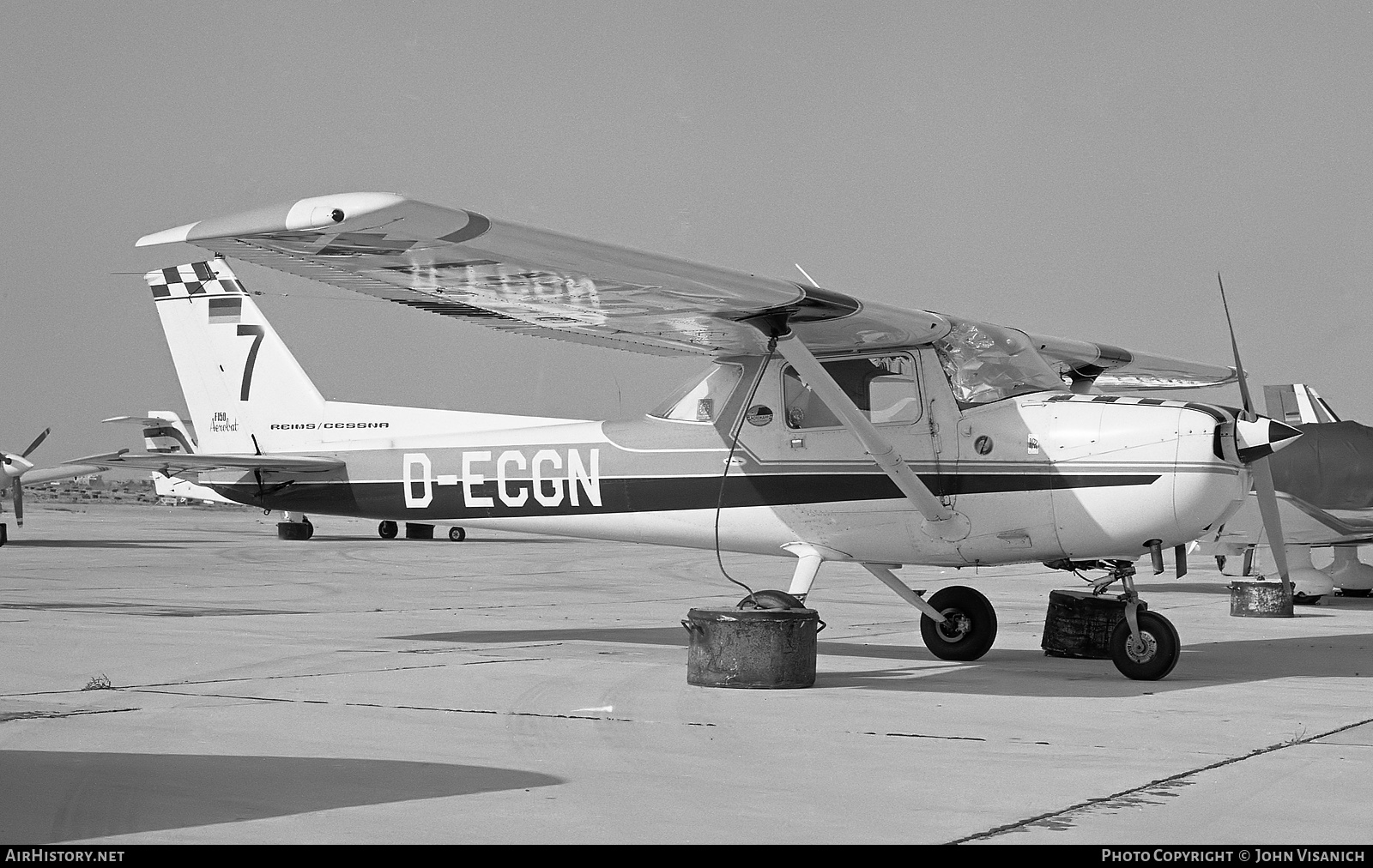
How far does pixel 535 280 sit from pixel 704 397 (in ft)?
9.25

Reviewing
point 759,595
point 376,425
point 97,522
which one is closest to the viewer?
point 759,595

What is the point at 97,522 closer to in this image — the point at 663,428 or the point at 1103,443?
the point at 663,428

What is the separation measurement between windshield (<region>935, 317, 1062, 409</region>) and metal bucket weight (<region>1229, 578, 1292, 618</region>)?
7.13 metres

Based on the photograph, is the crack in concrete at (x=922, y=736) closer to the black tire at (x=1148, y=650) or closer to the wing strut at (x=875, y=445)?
the wing strut at (x=875, y=445)

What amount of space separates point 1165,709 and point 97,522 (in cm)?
5001

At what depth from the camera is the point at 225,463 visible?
1352cm

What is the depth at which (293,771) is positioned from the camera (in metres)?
5.64

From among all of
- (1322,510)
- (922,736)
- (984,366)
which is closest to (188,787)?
(922,736)

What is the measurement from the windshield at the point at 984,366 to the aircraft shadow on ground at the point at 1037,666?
6.88 ft

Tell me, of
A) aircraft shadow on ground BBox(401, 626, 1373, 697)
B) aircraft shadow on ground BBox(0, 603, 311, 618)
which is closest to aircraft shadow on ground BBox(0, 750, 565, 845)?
aircraft shadow on ground BBox(401, 626, 1373, 697)

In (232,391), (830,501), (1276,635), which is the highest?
(232,391)

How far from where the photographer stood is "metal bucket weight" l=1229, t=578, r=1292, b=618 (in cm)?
1599

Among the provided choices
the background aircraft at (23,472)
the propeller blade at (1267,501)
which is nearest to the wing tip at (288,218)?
the propeller blade at (1267,501)

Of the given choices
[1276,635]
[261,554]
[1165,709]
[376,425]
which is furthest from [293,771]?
[261,554]
